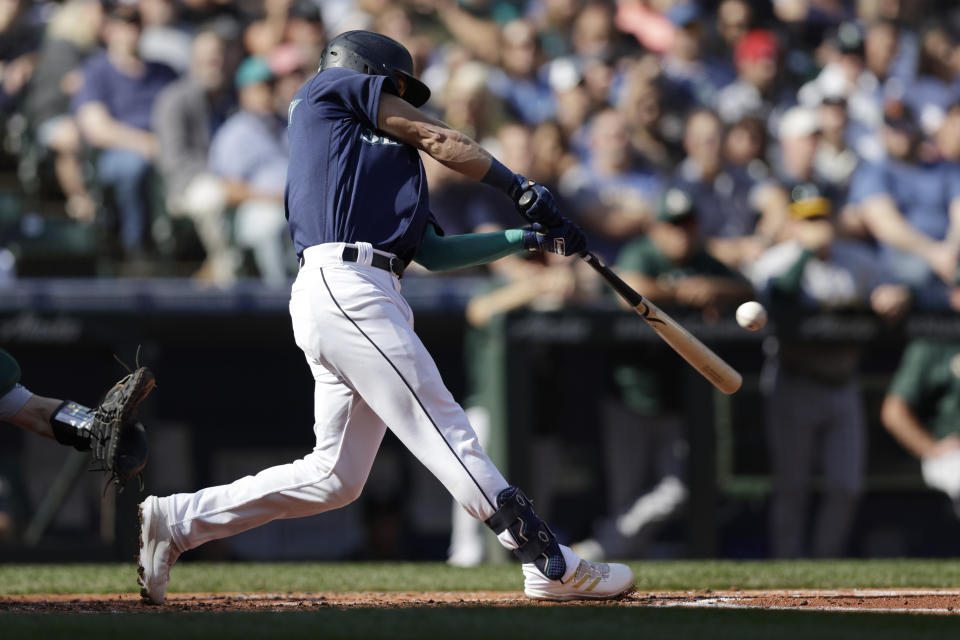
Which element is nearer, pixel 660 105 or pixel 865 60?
pixel 660 105

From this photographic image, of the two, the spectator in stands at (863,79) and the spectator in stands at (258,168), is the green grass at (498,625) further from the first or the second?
the spectator in stands at (863,79)

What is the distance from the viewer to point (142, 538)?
388cm

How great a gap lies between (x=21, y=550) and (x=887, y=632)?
164 inches

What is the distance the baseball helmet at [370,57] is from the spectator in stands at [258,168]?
2923 millimetres

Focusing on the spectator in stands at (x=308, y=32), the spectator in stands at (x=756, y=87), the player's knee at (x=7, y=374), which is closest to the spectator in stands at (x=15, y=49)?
the spectator in stands at (x=308, y=32)

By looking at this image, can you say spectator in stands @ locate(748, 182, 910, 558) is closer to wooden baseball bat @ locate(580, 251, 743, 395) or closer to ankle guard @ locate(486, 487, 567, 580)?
wooden baseball bat @ locate(580, 251, 743, 395)

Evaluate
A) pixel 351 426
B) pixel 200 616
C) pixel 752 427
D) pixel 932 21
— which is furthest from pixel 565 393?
pixel 932 21

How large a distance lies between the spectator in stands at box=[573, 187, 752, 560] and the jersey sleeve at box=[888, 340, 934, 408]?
3.12ft

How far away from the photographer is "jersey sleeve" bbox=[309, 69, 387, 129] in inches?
144

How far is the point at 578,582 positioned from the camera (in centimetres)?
373

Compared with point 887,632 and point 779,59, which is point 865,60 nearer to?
point 779,59

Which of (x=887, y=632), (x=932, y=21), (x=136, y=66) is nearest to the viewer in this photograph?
(x=887, y=632)

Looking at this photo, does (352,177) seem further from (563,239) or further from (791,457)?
(791,457)

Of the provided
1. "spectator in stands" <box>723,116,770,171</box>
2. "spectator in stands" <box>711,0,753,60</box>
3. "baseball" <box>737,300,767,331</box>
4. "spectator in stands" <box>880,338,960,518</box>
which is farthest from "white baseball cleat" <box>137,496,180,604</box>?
"spectator in stands" <box>711,0,753,60</box>
